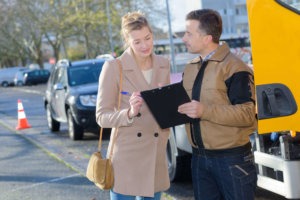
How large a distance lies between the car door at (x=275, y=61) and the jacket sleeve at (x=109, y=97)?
0.87m

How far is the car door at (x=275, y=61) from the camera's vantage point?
263 centimetres

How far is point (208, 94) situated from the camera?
305 cm

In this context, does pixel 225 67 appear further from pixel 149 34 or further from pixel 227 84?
pixel 149 34

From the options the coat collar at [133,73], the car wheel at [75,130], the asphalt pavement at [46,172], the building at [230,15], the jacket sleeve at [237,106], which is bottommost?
the asphalt pavement at [46,172]

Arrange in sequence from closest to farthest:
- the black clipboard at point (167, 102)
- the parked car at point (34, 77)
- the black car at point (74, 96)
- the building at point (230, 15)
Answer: the black clipboard at point (167, 102) < the black car at point (74, 96) < the parked car at point (34, 77) < the building at point (230, 15)

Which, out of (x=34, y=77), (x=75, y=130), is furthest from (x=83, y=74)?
(x=34, y=77)

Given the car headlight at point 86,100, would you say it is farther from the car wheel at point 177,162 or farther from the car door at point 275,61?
the car door at point 275,61

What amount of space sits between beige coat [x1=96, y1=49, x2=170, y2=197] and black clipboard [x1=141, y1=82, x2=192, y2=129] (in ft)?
0.42

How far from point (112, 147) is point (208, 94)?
698mm

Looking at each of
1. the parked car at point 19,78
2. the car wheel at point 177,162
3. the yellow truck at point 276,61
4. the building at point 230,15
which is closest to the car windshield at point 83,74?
the car wheel at point 177,162

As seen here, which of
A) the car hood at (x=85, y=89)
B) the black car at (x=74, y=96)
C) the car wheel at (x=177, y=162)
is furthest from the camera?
the car hood at (x=85, y=89)

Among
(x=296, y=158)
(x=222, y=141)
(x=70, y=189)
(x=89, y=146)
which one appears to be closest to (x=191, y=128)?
(x=222, y=141)

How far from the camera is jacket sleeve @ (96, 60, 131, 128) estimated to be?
3.18 m

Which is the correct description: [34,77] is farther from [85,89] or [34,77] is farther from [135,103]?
[135,103]
